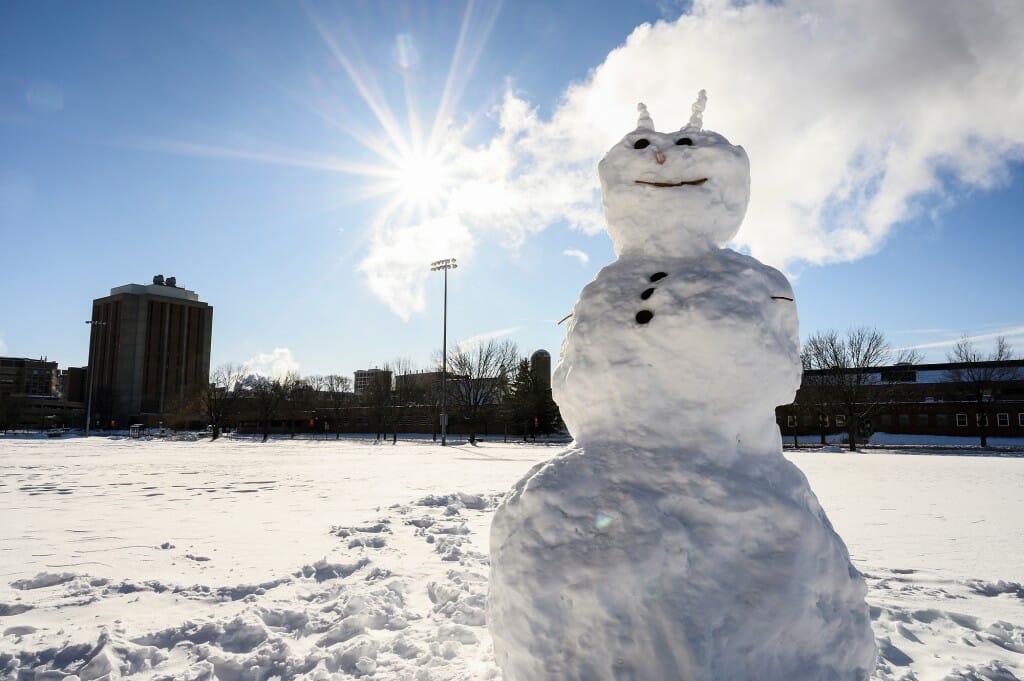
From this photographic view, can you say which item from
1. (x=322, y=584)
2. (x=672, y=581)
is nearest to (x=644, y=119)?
(x=672, y=581)

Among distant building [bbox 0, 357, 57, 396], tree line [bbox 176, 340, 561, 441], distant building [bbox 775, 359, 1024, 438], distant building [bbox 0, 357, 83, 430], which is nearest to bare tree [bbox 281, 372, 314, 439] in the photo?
tree line [bbox 176, 340, 561, 441]

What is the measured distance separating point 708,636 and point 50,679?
4.40 metres

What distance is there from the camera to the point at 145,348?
9556 centimetres

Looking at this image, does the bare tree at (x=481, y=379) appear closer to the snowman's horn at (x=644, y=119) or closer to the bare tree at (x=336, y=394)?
the bare tree at (x=336, y=394)

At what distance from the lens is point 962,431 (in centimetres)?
4916

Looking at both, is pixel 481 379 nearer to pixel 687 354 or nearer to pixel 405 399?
pixel 405 399

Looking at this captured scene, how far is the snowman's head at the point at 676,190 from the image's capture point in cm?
364

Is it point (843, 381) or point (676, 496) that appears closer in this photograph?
point (676, 496)

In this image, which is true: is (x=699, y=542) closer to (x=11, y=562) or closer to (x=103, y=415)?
(x=11, y=562)

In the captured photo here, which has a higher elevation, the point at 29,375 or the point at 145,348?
the point at 145,348

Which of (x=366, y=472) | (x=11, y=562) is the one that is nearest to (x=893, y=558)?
(x=11, y=562)

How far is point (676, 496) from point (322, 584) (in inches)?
178

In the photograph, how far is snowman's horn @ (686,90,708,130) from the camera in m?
4.07

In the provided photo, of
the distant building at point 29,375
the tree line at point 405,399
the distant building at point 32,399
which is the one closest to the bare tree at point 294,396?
the tree line at point 405,399
